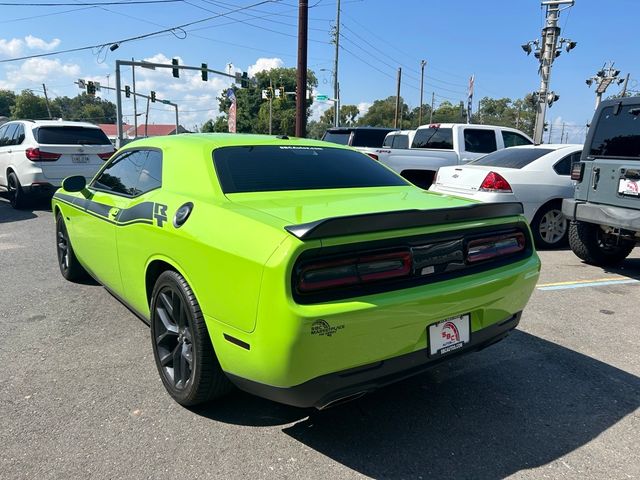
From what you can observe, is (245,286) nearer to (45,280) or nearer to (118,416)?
(118,416)

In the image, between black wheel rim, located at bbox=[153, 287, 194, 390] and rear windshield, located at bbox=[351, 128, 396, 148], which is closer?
black wheel rim, located at bbox=[153, 287, 194, 390]

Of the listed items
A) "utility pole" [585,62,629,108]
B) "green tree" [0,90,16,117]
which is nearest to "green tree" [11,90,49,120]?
"green tree" [0,90,16,117]

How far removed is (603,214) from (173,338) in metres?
5.00

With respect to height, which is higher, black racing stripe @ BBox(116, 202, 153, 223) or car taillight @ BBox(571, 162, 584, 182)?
car taillight @ BBox(571, 162, 584, 182)

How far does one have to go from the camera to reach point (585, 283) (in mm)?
5727

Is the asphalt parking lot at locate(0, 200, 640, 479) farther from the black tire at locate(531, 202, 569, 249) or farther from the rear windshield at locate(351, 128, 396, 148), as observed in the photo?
the rear windshield at locate(351, 128, 396, 148)

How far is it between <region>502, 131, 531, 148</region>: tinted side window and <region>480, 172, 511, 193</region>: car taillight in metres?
4.19

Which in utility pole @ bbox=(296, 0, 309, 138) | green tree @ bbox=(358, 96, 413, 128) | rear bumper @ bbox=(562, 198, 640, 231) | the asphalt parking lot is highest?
green tree @ bbox=(358, 96, 413, 128)

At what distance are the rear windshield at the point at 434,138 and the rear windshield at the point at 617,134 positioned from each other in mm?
4566

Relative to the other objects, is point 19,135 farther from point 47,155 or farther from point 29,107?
point 29,107

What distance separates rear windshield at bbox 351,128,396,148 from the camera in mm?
12336

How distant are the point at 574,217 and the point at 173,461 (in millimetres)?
5478

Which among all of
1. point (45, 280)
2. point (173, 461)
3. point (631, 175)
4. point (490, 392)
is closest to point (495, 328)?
point (490, 392)

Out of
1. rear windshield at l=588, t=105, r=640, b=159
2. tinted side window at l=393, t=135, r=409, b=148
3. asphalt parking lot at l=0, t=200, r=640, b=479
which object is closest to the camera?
asphalt parking lot at l=0, t=200, r=640, b=479
